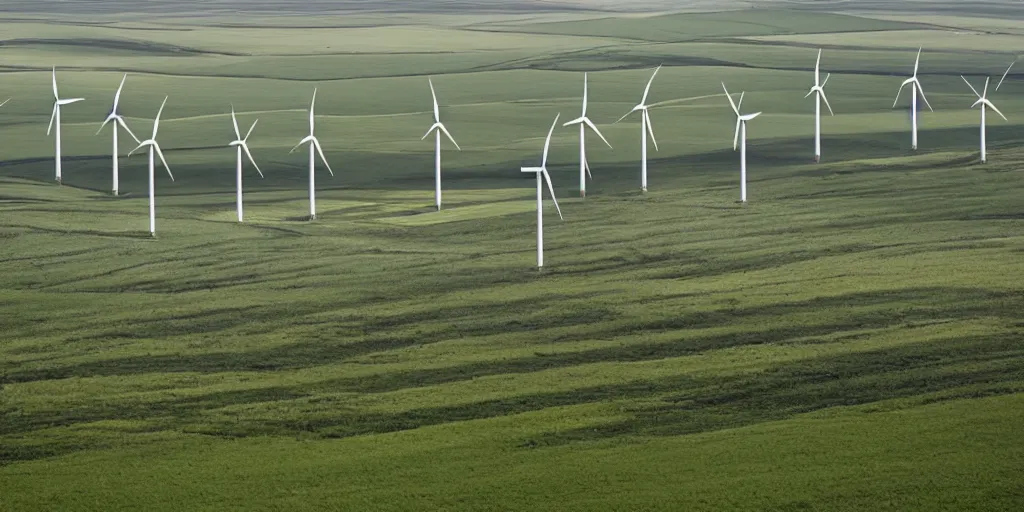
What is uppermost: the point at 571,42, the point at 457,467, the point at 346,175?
the point at 571,42

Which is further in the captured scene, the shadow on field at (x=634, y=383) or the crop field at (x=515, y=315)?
the shadow on field at (x=634, y=383)

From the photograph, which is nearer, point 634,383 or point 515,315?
point 634,383

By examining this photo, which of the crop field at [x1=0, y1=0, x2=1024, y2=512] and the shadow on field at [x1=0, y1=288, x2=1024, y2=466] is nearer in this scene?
the crop field at [x1=0, y1=0, x2=1024, y2=512]

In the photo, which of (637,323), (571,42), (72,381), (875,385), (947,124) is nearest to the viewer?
(875,385)

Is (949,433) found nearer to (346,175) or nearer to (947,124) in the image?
(346,175)

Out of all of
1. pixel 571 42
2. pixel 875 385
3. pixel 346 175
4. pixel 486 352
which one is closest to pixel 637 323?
pixel 486 352

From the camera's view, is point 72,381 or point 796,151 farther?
point 796,151

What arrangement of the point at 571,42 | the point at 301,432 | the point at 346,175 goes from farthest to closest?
1. the point at 571,42
2. the point at 346,175
3. the point at 301,432

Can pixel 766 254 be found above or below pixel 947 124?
below
